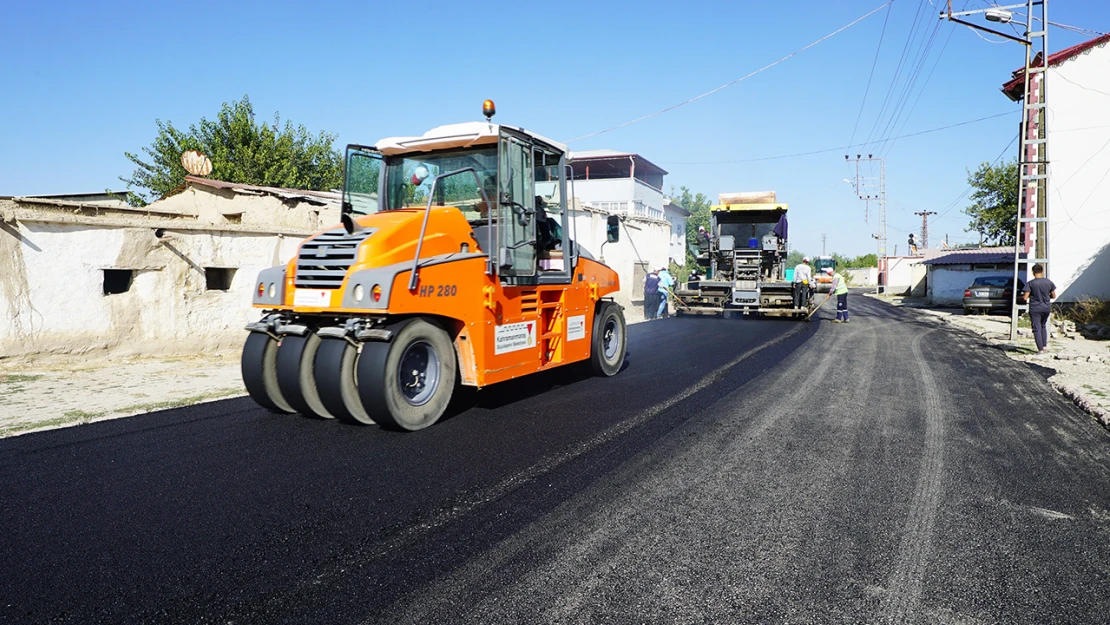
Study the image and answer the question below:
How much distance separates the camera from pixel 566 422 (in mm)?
5930

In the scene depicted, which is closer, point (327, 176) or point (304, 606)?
point (304, 606)

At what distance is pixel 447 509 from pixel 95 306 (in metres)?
8.14

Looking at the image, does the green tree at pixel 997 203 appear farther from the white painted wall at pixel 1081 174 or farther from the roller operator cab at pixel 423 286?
the roller operator cab at pixel 423 286

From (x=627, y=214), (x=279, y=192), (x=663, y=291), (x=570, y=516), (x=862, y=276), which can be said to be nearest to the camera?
(x=570, y=516)

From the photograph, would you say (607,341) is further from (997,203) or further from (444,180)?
(997,203)

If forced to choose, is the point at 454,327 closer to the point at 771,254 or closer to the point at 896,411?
the point at 896,411

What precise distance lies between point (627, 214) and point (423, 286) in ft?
93.4

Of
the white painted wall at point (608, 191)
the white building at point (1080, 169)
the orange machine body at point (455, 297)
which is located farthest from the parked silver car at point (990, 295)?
the white painted wall at point (608, 191)

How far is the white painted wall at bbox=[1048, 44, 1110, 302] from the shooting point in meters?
18.5

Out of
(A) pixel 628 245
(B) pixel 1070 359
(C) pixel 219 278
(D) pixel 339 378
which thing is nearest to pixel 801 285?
(B) pixel 1070 359

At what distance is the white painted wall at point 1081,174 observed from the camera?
18469mm

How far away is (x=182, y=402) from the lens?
22.4 feet

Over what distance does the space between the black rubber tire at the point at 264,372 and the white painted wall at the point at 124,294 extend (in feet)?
16.0

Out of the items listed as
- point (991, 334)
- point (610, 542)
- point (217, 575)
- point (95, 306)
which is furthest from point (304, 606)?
point (991, 334)
